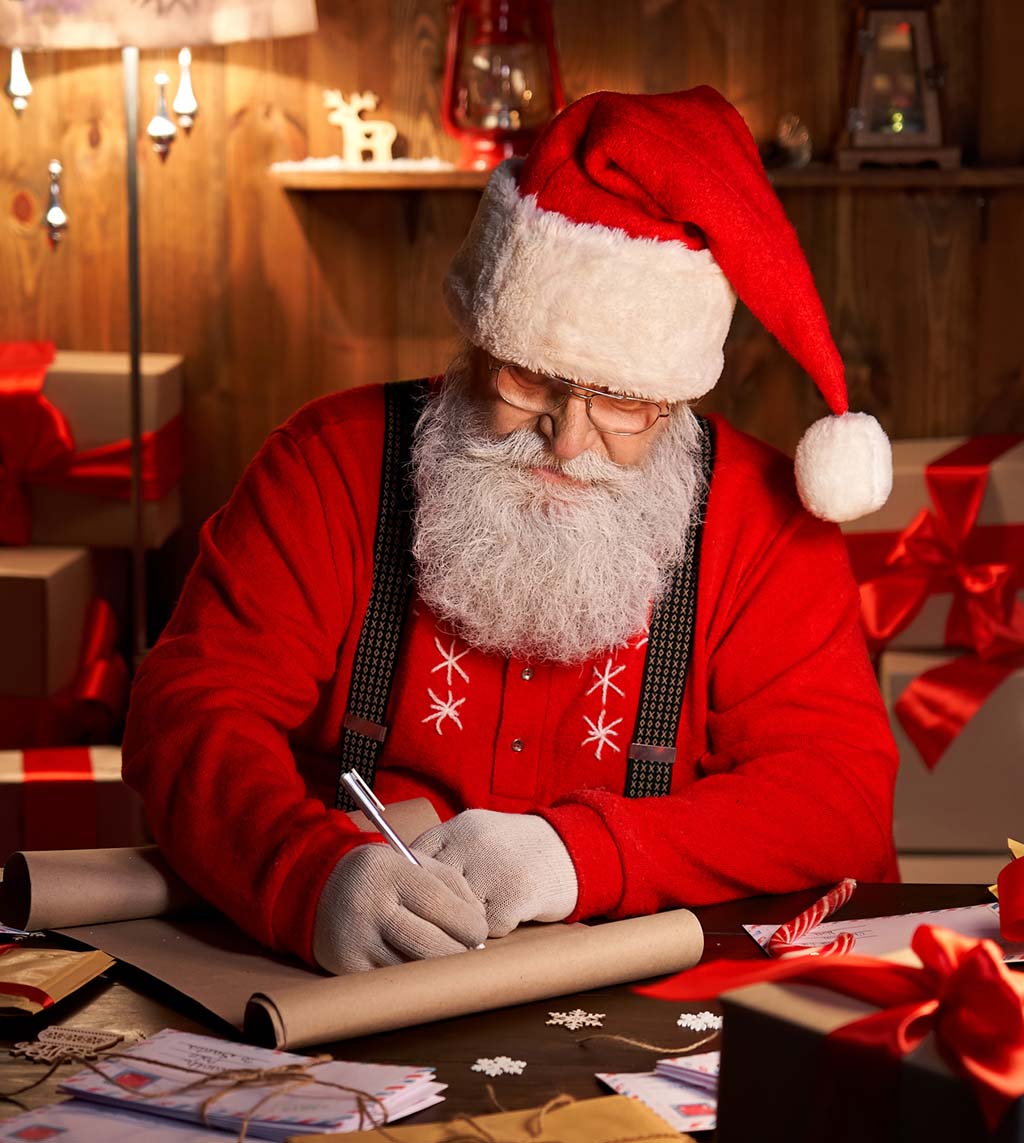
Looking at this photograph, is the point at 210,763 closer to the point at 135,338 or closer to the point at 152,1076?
the point at 152,1076

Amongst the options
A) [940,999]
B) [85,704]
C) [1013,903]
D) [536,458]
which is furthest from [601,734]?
[85,704]

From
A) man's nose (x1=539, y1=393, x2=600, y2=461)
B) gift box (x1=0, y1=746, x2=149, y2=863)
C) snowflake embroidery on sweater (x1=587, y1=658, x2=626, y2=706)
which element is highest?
man's nose (x1=539, y1=393, x2=600, y2=461)

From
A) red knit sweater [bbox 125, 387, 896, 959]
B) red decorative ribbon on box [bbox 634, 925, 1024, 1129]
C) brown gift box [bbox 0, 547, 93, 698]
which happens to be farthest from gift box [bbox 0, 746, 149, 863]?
red decorative ribbon on box [bbox 634, 925, 1024, 1129]

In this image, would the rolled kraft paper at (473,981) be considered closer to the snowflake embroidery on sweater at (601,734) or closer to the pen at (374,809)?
the pen at (374,809)

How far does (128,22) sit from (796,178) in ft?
3.86

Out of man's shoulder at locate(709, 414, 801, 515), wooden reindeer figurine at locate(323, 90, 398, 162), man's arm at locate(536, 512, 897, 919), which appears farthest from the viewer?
wooden reindeer figurine at locate(323, 90, 398, 162)

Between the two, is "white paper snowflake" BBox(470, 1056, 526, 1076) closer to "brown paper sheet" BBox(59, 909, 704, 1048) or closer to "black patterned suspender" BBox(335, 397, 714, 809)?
"brown paper sheet" BBox(59, 909, 704, 1048)

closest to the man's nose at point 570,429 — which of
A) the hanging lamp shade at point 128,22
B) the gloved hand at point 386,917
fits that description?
the gloved hand at point 386,917

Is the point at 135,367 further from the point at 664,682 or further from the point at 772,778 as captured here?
the point at 772,778

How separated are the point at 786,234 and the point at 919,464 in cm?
111

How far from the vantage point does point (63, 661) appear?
290 centimetres

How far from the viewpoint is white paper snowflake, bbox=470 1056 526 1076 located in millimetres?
1086

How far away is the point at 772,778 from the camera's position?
1.56 meters

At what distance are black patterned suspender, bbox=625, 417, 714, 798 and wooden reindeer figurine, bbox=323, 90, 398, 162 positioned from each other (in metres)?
1.55
